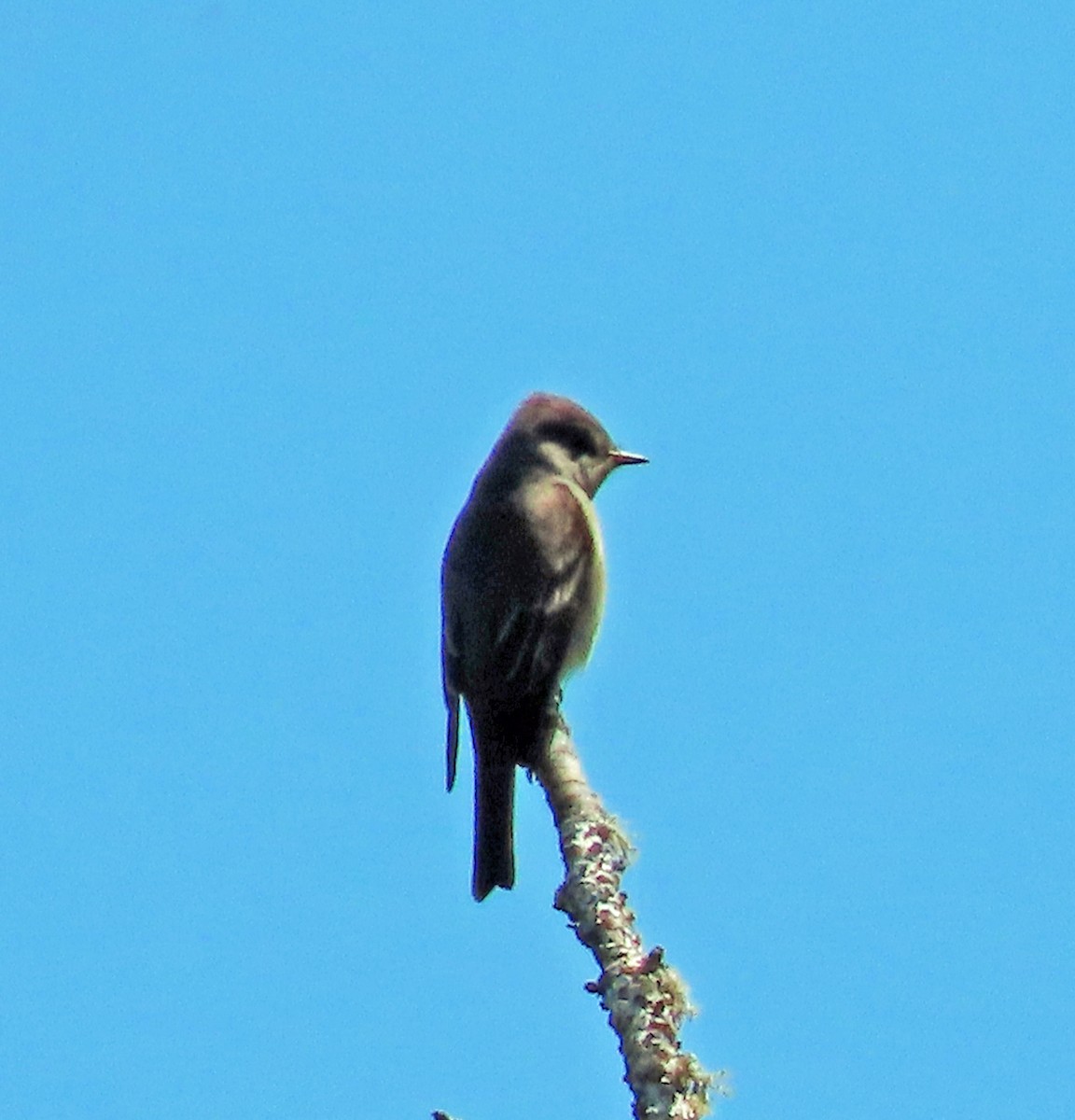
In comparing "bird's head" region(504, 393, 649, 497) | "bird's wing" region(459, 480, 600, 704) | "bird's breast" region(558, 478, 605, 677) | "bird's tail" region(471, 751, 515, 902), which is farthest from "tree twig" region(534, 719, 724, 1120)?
"bird's head" region(504, 393, 649, 497)

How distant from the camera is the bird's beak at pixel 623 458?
829cm

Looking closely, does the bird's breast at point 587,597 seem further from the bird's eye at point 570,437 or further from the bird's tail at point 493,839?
the bird's tail at point 493,839

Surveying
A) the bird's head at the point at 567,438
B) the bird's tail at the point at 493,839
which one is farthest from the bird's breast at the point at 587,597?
the bird's tail at the point at 493,839

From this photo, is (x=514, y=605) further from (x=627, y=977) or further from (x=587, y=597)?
(x=627, y=977)

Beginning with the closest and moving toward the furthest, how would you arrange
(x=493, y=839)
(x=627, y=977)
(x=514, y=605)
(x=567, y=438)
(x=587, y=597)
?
(x=627, y=977), (x=493, y=839), (x=514, y=605), (x=587, y=597), (x=567, y=438)

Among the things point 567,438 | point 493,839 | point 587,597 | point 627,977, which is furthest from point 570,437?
point 627,977

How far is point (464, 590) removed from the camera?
741 centimetres

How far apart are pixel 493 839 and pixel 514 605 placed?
103 centimetres

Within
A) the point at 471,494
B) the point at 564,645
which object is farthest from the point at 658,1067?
the point at 471,494

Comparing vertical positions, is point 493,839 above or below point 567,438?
below

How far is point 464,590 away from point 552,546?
0.34 meters

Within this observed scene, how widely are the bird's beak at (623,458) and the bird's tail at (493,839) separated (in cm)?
196

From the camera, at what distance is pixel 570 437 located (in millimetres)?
8148

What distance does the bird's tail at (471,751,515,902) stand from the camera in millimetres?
6496
